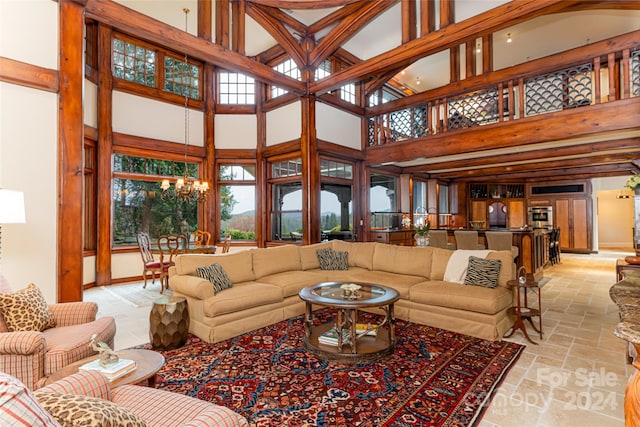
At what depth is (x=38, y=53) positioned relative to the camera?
11.0 ft

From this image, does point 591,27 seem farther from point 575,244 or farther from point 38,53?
point 38,53

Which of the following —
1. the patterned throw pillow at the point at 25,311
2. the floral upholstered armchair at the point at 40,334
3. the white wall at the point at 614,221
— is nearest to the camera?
the floral upholstered armchair at the point at 40,334

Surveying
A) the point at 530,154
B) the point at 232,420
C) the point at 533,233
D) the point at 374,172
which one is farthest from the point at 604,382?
the point at 374,172

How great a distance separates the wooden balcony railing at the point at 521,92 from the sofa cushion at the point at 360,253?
2.83 m

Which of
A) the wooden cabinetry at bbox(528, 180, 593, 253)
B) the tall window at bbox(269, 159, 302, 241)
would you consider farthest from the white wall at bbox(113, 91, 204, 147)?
the wooden cabinetry at bbox(528, 180, 593, 253)

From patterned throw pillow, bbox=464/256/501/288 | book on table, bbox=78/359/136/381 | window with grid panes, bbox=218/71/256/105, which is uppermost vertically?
window with grid panes, bbox=218/71/256/105

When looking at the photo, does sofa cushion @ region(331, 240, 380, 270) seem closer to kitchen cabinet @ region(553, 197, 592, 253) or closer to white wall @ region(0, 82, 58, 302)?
white wall @ region(0, 82, 58, 302)

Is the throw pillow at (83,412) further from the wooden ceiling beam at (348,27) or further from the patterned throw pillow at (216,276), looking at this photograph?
the wooden ceiling beam at (348,27)

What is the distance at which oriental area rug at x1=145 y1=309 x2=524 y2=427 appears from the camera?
7.04 feet

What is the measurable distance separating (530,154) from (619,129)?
2.43 meters

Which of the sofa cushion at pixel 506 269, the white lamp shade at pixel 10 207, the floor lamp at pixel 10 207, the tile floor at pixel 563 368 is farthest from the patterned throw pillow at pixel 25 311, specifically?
the sofa cushion at pixel 506 269

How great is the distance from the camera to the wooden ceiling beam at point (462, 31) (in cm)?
387

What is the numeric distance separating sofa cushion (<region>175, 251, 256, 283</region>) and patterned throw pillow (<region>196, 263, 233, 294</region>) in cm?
11

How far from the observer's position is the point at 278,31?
5727mm
